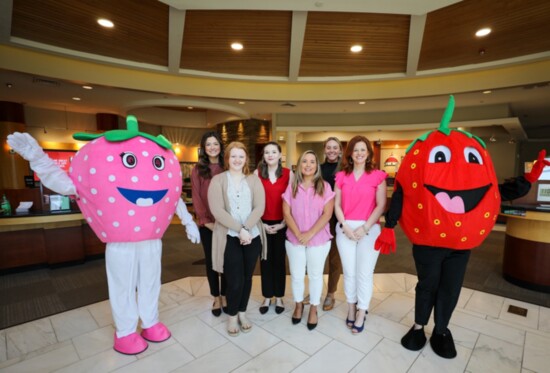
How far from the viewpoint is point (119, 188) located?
67.2 inches

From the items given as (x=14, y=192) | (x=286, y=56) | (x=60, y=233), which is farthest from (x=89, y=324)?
(x=286, y=56)

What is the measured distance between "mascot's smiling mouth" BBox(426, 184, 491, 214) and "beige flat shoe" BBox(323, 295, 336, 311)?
4.90 ft

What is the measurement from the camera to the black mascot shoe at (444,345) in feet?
6.29

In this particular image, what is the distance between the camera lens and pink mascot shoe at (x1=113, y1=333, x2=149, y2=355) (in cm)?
197

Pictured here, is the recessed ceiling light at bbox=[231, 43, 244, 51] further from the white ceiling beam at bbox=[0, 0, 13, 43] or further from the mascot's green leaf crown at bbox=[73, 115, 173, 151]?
the mascot's green leaf crown at bbox=[73, 115, 173, 151]

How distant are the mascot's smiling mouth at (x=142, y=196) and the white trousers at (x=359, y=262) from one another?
4.91 feet

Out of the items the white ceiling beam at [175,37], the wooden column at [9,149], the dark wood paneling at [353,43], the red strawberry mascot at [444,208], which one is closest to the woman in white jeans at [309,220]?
the red strawberry mascot at [444,208]

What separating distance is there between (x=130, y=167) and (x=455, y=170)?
2.13 metres

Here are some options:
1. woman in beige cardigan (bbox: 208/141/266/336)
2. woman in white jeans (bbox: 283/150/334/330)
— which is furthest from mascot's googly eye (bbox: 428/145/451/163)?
woman in beige cardigan (bbox: 208/141/266/336)

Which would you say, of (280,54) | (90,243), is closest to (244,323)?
(90,243)

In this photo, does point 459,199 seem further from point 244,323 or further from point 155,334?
point 155,334

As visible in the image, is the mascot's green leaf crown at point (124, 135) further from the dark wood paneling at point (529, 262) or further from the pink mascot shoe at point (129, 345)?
the dark wood paneling at point (529, 262)

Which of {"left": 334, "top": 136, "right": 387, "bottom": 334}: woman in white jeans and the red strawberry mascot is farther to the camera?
{"left": 334, "top": 136, "right": 387, "bottom": 334}: woman in white jeans

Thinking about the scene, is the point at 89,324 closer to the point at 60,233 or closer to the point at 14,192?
the point at 60,233
